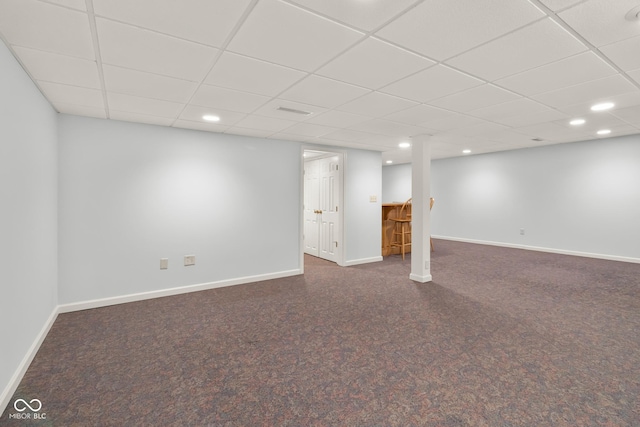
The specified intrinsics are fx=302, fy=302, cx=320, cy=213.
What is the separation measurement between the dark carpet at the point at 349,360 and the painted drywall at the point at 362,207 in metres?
1.72

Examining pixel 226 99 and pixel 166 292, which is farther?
pixel 166 292

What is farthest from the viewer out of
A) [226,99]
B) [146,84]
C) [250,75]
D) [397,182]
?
[397,182]

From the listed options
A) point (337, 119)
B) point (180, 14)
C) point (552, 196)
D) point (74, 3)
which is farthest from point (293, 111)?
point (552, 196)

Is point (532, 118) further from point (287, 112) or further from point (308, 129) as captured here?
point (287, 112)

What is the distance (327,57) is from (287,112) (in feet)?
4.35

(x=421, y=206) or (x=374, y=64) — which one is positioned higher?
(x=374, y=64)

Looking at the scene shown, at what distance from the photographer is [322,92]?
2.71 m

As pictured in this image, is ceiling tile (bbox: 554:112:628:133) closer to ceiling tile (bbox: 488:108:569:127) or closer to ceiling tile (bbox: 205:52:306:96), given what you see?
ceiling tile (bbox: 488:108:569:127)

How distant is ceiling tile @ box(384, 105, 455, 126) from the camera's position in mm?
3248

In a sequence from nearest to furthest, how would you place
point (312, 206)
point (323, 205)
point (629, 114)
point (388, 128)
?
point (629, 114)
point (388, 128)
point (323, 205)
point (312, 206)

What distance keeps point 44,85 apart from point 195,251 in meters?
2.36

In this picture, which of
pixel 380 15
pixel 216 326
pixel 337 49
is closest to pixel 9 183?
pixel 216 326

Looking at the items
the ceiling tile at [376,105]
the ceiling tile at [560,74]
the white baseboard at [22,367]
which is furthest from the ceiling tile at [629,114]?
the white baseboard at [22,367]

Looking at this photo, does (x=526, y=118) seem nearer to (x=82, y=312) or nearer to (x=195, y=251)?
(x=195, y=251)
